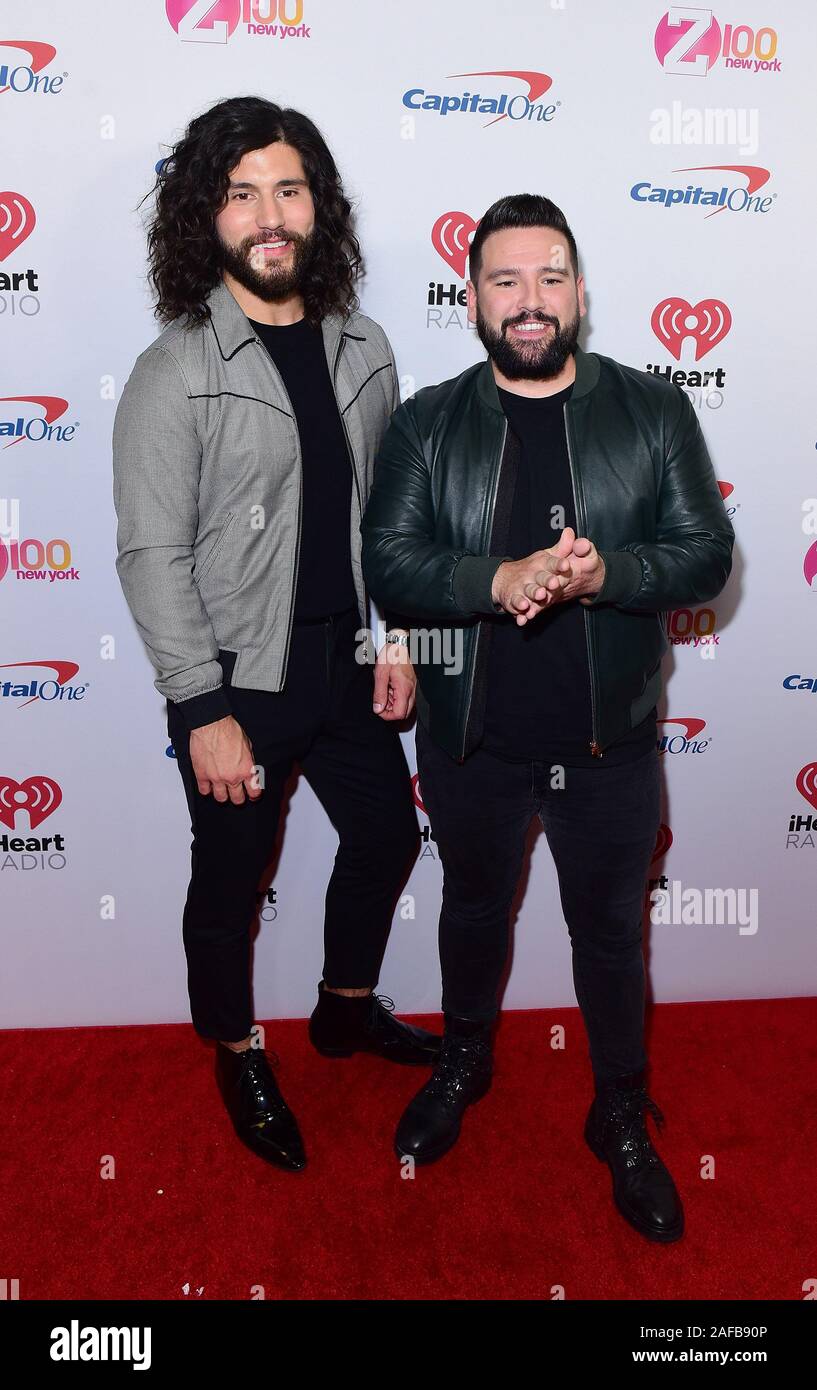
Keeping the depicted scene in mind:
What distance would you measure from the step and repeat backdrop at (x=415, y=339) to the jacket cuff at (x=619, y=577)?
822 mm

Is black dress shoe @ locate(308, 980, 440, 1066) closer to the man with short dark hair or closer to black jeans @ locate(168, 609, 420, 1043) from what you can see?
black jeans @ locate(168, 609, 420, 1043)

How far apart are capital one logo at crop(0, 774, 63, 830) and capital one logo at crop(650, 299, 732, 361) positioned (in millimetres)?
1954

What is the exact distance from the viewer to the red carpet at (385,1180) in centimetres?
218

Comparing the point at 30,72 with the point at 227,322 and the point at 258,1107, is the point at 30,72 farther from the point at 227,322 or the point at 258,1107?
the point at 258,1107

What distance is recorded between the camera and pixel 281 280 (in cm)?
214

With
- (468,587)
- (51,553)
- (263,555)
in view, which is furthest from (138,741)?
(468,587)

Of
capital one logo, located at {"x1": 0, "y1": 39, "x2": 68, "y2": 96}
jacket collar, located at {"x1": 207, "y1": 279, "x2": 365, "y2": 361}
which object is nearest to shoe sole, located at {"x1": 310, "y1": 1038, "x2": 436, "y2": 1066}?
jacket collar, located at {"x1": 207, "y1": 279, "x2": 365, "y2": 361}

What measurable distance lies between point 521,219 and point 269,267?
52 cm

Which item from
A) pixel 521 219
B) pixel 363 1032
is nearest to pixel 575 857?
pixel 363 1032

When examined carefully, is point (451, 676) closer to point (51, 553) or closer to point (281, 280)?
point (281, 280)

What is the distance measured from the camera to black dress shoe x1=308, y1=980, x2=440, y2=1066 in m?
2.77

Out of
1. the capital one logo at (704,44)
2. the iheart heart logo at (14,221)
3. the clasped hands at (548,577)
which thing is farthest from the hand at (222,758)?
the capital one logo at (704,44)

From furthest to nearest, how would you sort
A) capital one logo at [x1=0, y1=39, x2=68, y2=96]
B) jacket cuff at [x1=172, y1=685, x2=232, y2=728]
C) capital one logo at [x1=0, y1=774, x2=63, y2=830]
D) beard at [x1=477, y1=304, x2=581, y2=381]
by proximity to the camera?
capital one logo at [x1=0, y1=774, x2=63, y2=830]
capital one logo at [x1=0, y1=39, x2=68, y2=96]
jacket cuff at [x1=172, y1=685, x2=232, y2=728]
beard at [x1=477, y1=304, x2=581, y2=381]

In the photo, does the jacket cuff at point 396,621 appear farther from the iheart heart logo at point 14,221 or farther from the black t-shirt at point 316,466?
→ the iheart heart logo at point 14,221
